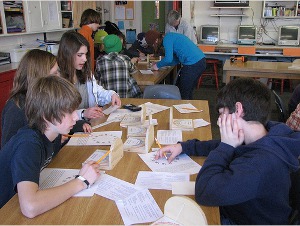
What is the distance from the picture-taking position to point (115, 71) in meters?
2.96

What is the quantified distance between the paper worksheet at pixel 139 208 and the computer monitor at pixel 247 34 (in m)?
5.45

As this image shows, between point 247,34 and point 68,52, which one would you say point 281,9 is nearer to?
point 247,34

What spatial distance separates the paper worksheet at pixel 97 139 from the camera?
5.34 feet

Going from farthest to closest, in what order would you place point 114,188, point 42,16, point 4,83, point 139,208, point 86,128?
point 42,16 → point 4,83 → point 86,128 → point 114,188 → point 139,208

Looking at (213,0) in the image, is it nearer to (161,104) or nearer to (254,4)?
(254,4)

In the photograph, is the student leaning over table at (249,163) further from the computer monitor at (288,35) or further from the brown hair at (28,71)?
the computer monitor at (288,35)

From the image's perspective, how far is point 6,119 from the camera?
5.09ft

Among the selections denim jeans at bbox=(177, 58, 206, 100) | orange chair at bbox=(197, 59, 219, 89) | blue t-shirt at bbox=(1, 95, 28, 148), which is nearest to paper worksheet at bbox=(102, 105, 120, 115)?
blue t-shirt at bbox=(1, 95, 28, 148)

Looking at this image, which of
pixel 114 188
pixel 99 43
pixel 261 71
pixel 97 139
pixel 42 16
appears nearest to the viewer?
pixel 114 188

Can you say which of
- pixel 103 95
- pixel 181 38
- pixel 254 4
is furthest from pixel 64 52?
pixel 254 4

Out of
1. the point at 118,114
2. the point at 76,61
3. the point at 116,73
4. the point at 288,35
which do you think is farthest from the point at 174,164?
the point at 288,35

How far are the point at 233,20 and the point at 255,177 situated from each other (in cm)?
584

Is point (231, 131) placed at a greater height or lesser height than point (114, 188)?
greater

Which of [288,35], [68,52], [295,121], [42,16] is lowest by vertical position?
[295,121]
